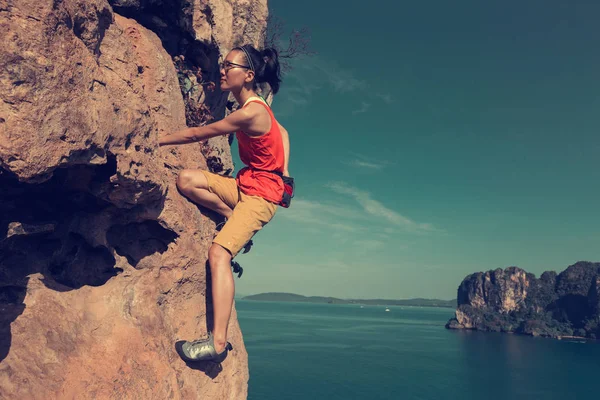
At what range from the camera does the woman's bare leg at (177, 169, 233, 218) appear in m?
4.91

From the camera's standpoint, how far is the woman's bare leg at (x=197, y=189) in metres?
4.91

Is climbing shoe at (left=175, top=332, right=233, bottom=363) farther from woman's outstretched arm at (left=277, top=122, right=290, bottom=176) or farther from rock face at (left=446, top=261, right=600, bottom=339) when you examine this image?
rock face at (left=446, top=261, right=600, bottom=339)

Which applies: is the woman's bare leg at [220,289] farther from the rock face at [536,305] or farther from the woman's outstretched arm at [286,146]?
the rock face at [536,305]

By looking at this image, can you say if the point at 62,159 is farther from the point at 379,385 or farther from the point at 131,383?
the point at 379,385

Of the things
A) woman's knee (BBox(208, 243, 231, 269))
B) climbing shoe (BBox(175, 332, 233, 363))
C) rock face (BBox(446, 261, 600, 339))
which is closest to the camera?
climbing shoe (BBox(175, 332, 233, 363))

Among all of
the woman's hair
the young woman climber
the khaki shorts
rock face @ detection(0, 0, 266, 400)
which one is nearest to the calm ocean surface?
the young woman climber

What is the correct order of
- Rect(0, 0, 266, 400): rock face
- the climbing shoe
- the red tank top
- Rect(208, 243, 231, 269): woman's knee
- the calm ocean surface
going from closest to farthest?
1. Rect(0, 0, 266, 400): rock face
2. the climbing shoe
3. Rect(208, 243, 231, 269): woman's knee
4. the red tank top
5. the calm ocean surface

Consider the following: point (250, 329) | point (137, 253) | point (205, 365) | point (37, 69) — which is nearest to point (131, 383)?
point (205, 365)

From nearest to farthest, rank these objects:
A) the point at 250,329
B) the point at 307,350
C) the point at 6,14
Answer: the point at 6,14 → the point at 307,350 → the point at 250,329

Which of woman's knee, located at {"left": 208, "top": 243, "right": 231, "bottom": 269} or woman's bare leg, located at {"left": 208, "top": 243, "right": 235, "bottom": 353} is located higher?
woman's knee, located at {"left": 208, "top": 243, "right": 231, "bottom": 269}

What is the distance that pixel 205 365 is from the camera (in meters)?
4.55

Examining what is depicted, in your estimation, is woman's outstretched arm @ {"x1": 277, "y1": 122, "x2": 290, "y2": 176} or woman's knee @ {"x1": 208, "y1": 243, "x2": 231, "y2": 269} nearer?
woman's knee @ {"x1": 208, "y1": 243, "x2": 231, "y2": 269}

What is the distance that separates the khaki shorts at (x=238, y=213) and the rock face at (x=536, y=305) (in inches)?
7477

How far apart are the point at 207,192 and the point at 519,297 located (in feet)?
744
